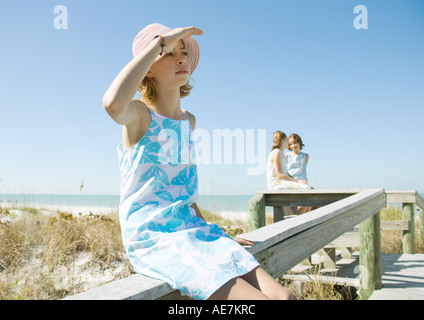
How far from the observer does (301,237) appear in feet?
6.59

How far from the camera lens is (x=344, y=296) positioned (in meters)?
4.49

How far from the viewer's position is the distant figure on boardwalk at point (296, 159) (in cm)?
637

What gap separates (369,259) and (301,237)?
8.23ft

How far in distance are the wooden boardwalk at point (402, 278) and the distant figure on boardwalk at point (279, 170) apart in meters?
1.42

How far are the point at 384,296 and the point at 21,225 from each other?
500 centimetres

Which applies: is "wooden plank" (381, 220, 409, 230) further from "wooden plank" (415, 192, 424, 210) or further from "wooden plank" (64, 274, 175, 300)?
"wooden plank" (64, 274, 175, 300)

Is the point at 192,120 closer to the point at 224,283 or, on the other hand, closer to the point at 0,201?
the point at 224,283

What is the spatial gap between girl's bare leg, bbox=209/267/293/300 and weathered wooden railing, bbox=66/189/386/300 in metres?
0.16

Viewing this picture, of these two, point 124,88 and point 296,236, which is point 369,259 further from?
point 124,88

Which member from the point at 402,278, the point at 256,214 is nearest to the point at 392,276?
the point at 402,278

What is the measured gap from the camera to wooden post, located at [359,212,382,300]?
403 cm

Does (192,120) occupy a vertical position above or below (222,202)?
above
